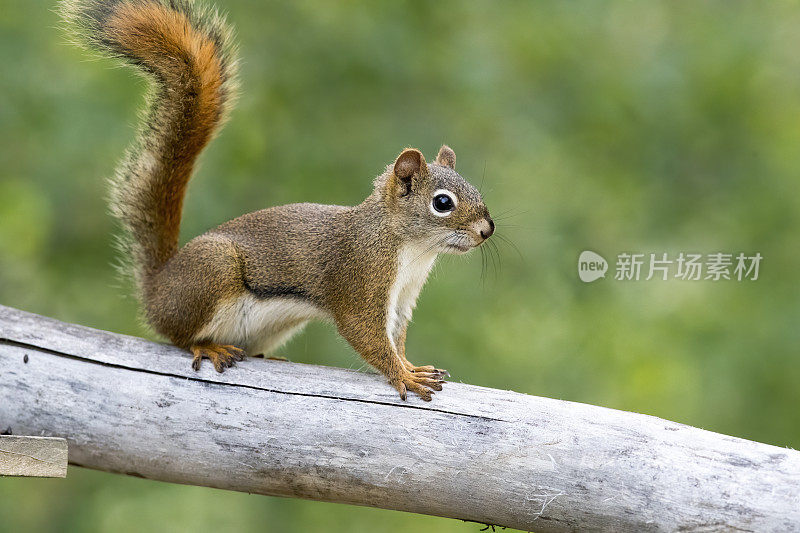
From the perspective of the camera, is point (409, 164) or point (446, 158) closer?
point (409, 164)

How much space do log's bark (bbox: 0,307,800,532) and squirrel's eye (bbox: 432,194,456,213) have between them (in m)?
0.55

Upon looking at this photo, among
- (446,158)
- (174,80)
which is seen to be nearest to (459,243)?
(446,158)

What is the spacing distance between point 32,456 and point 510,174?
258cm

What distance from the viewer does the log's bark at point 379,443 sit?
1985mm

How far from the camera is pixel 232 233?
2.72 meters

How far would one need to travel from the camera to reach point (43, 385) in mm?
2316

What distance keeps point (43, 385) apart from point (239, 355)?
1.89 feet

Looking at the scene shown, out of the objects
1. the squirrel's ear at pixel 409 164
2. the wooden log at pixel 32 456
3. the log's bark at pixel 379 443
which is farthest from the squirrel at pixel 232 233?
the wooden log at pixel 32 456

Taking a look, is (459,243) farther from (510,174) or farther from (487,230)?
(510,174)

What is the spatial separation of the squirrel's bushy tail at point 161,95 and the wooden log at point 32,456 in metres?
0.77

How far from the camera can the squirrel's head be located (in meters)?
2.45

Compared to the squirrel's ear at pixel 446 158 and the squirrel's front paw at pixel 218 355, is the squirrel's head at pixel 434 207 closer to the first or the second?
the squirrel's ear at pixel 446 158

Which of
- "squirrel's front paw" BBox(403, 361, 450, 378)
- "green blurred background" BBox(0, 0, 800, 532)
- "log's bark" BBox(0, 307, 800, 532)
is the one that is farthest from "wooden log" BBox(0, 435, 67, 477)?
"green blurred background" BBox(0, 0, 800, 532)

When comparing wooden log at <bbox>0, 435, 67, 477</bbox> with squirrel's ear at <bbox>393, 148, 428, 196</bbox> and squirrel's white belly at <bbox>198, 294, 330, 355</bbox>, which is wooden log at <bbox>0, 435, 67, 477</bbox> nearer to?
squirrel's white belly at <bbox>198, 294, 330, 355</bbox>
